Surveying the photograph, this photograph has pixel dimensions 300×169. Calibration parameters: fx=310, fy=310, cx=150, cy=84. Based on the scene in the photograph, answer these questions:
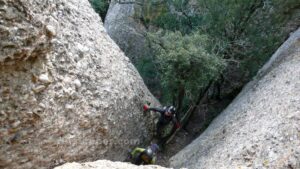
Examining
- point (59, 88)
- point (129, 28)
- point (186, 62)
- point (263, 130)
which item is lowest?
point (129, 28)

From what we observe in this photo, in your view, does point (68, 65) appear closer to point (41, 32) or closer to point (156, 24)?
point (41, 32)

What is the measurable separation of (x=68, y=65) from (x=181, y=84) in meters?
3.88

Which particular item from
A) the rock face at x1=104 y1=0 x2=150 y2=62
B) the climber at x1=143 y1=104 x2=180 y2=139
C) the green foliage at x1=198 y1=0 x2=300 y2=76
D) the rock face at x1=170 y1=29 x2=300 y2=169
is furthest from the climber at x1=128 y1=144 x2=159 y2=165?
the rock face at x1=104 y1=0 x2=150 y2=62

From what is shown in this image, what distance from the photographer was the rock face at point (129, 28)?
1341cm

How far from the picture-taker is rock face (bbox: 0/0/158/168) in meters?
5.41

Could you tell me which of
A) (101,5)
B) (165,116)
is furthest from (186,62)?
(101,5)

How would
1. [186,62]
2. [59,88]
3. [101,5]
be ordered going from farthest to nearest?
1. [101,5]
2. [186,62]
3. [59,88]

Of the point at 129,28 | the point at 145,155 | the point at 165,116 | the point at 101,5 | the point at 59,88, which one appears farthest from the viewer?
the point at 101,5

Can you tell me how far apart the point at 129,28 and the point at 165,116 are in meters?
5.63

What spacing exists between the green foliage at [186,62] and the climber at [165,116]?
83 centimetres

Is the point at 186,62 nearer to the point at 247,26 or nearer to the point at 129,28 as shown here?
the point at 247,26

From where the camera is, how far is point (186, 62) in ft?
29.8

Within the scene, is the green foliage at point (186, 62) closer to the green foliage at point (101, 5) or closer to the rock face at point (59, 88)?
the rock face at point (59, 88)

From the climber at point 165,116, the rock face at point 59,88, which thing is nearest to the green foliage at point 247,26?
the climber at point 165,116
